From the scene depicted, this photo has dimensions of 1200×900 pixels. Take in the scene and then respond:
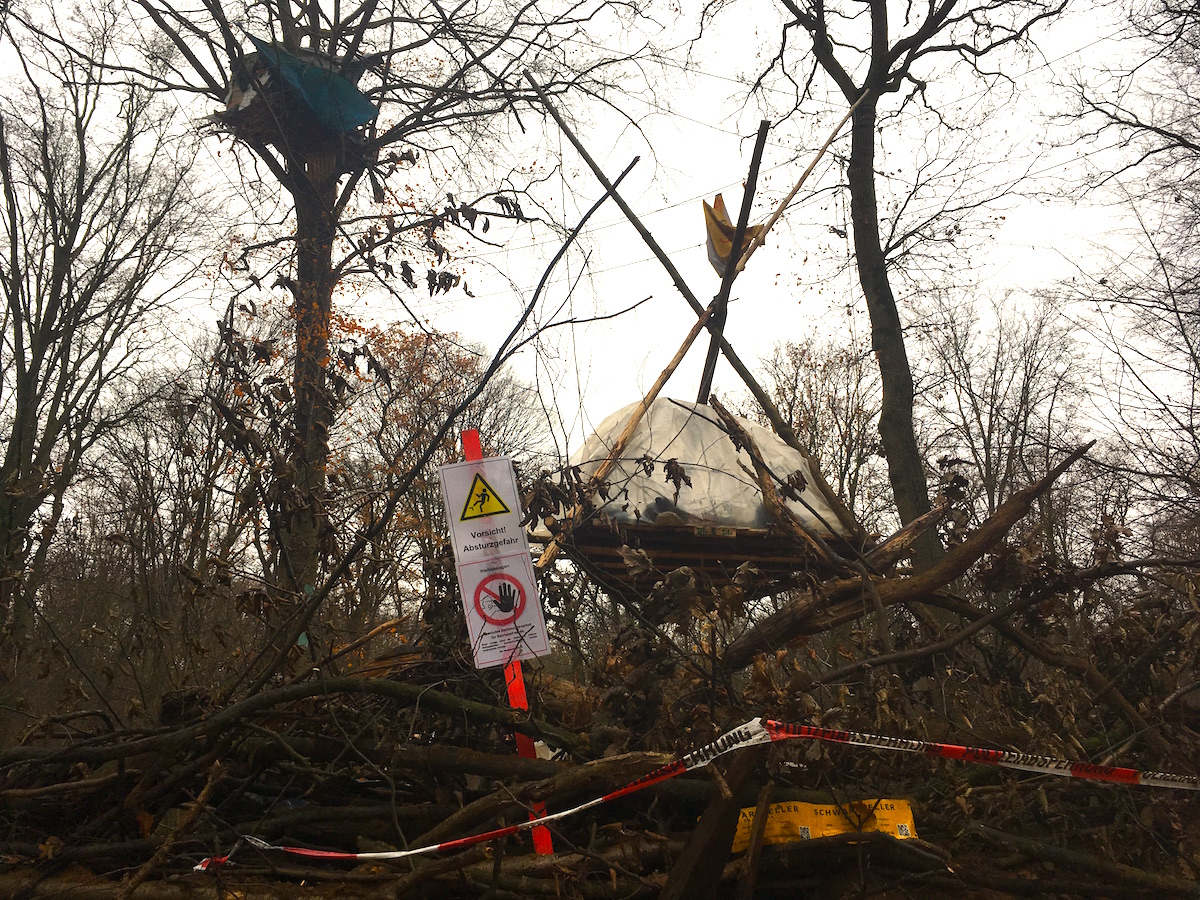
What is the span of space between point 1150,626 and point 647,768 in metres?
3.28

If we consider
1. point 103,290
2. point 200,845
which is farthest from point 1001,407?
point 200,845

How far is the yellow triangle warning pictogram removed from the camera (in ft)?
13.1

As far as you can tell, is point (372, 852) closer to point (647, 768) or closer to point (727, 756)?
point (647, 768)

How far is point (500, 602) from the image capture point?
3883mm

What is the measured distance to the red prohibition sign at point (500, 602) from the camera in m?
3.88

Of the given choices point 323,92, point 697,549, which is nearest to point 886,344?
point 697,549

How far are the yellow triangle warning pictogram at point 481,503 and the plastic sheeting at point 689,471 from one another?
1.56 m

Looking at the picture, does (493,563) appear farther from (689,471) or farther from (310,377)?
(310,377)

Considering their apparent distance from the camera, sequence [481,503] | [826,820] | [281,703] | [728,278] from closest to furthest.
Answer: [826,820] < [281,703] < [481,503] < [728,278]

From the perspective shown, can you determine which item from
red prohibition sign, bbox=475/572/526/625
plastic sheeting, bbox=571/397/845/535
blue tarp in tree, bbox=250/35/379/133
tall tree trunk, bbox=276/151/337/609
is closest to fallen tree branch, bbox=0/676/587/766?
red prohibition sign, bbox=475/572/526/625

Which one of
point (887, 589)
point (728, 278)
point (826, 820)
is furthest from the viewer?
point (728, 278)

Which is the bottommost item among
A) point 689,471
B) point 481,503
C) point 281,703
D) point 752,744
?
point 752,744

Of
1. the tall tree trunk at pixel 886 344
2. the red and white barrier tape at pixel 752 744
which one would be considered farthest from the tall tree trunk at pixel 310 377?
the tall tree trunk at pixel 886 344

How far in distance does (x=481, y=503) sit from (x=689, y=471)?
8.23 feet
